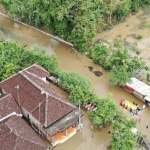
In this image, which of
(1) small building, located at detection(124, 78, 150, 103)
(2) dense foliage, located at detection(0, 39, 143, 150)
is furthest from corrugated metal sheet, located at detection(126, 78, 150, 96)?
(2) dense foliage, located at detection(0, 39, 143, 150)

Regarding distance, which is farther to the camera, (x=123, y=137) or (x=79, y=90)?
(x=79, y=90)

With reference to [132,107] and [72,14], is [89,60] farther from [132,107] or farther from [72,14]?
[132,107]

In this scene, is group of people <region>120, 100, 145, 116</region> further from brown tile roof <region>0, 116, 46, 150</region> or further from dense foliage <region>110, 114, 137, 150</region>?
brown tile roof <region>0, 116, 46, 150</region>

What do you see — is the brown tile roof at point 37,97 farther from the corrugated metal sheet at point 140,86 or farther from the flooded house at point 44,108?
the corrugated metal sheet at point 140,86

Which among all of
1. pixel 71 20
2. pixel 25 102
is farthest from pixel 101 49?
pixel 25 102

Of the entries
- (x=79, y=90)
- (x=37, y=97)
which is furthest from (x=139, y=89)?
(x=37, y=97)

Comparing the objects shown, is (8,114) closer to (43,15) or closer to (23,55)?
(23,55)
